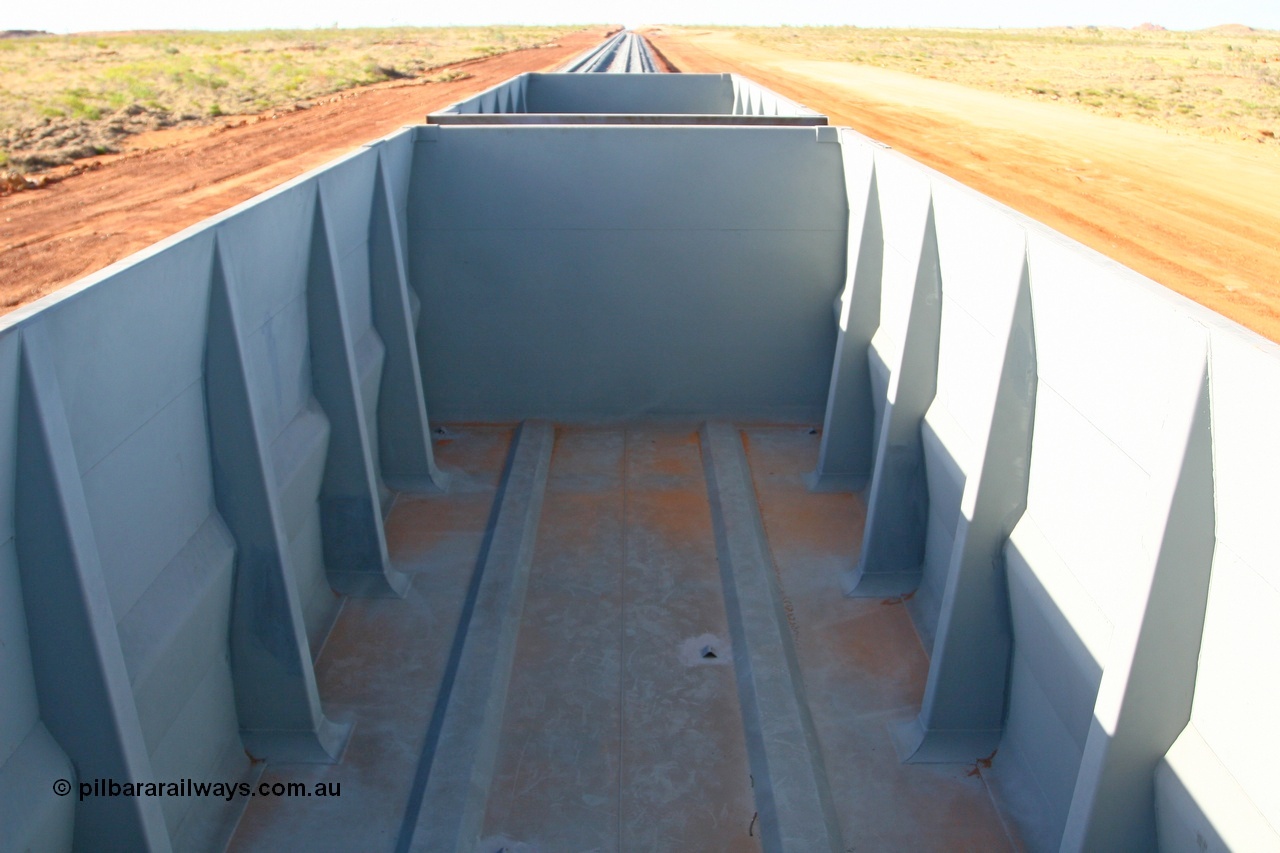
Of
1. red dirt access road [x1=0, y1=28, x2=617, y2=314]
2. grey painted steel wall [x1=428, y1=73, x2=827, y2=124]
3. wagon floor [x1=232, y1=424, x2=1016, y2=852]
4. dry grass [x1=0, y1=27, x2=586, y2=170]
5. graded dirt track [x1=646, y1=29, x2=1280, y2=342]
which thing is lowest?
wagon floor [x1=232, y1=424, x2=1016, y2=852]

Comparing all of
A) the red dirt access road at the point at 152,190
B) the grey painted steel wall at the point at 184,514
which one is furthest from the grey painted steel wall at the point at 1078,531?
the red dirt access road at the point at 152,190

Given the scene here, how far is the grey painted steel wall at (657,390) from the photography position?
3508mm

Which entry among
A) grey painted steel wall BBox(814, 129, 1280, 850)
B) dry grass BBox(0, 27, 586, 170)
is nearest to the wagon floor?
grey painted steel wall BBox(814, 129, 1280, 850)

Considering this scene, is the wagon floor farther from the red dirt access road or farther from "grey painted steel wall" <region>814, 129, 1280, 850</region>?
the red dirt access road

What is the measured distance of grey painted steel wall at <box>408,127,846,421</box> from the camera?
9.38 metres

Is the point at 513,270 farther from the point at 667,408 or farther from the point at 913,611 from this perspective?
the point at 913,611

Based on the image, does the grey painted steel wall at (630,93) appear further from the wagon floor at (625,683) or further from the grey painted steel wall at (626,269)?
the wagon floor at (625,683)

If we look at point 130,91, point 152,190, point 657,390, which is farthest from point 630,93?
point 130,91

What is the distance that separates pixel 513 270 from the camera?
9.66 m

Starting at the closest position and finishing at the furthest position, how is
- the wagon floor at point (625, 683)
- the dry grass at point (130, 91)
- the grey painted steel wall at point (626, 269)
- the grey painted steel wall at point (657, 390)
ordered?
the grey painted steel wall at point (657, 390) < the wagon floor at point (625, 683) < the grey painted steel wall at point (626, 269) < the dry grass at point (130, 91)

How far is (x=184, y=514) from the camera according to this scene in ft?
15.9

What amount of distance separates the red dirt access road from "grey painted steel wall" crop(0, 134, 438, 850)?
338cm

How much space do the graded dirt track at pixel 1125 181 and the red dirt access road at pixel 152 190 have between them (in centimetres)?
963

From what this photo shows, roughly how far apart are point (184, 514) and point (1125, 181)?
13816 mm
